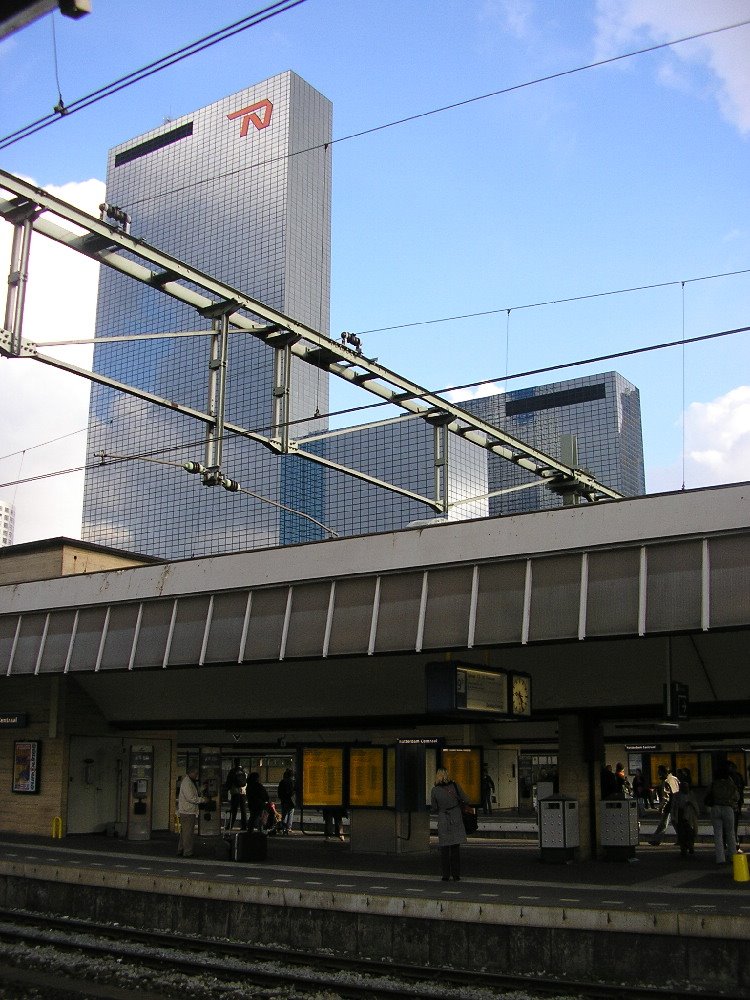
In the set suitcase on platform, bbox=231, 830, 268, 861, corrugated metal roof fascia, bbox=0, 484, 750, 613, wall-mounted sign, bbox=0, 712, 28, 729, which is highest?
corrugated metal roof fascia, bbox=0, 484, 750, 613

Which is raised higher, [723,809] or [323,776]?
[323,776]

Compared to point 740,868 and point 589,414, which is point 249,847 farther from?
point 589,414

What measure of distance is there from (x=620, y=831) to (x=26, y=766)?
46.7ft

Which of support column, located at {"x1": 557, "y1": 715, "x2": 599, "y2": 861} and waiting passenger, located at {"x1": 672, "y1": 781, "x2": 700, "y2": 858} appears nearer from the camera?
support column, located at {"x1": 557, "y1": 715, "x2": 599, "y2": 861}

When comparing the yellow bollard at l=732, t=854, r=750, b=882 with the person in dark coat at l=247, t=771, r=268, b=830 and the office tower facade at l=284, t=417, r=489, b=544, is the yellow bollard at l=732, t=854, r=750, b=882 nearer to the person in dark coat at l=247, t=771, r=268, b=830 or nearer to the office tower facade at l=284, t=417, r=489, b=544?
the person in dark coat at l=247, t=771, r=268, b=830

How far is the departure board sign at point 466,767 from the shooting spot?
22.8 m

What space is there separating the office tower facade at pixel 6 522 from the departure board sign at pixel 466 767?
138825 millimetres

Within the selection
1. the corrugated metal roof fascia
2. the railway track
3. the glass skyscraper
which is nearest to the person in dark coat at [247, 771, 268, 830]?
the corrugated metal roof fascia

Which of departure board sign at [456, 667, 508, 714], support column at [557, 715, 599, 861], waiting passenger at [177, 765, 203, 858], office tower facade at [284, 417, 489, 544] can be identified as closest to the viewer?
departure board sign at [456, 667, 508, 714]

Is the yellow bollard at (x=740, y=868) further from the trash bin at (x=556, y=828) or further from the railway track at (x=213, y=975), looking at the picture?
the railway track at (x=213, y=975)

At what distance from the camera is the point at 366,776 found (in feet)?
70.6

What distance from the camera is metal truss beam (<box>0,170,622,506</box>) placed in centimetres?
1274

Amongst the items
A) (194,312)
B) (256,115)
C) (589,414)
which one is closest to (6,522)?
(194,312)

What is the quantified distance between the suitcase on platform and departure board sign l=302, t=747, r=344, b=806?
2643mm
